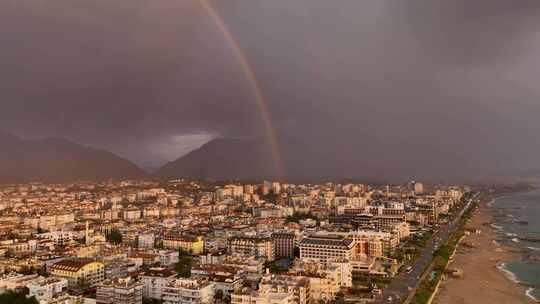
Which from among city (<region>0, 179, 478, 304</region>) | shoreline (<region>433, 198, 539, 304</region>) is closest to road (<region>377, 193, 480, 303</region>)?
city (<region>0, 179, 478, 304</region>)

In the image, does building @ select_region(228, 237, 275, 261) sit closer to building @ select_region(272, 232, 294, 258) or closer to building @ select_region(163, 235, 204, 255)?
building @ select_region(272, 232, 294, 258)

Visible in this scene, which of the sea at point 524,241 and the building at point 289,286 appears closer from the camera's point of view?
the building at point 289,286

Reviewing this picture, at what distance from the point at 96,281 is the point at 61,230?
17479 mm

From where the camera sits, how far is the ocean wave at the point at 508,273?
76.6ft

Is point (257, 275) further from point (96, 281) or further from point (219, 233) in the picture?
point (219, 233)

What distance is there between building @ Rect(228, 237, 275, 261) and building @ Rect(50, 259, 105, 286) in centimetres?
802

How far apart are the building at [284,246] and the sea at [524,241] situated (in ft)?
39.7

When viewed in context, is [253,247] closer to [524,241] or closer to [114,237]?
[114,237]

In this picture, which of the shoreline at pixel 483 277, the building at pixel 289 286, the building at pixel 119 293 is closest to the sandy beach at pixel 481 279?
the shoreline at pixel 483 277

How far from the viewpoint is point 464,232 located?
38906 mm

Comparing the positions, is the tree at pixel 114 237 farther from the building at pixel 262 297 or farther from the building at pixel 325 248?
the building at pixel 262 297

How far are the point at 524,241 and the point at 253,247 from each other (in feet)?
74.4

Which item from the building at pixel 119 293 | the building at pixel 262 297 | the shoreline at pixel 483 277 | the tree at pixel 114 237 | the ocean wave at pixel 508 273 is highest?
the building at pixel 262 297

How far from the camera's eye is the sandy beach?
1944cm
